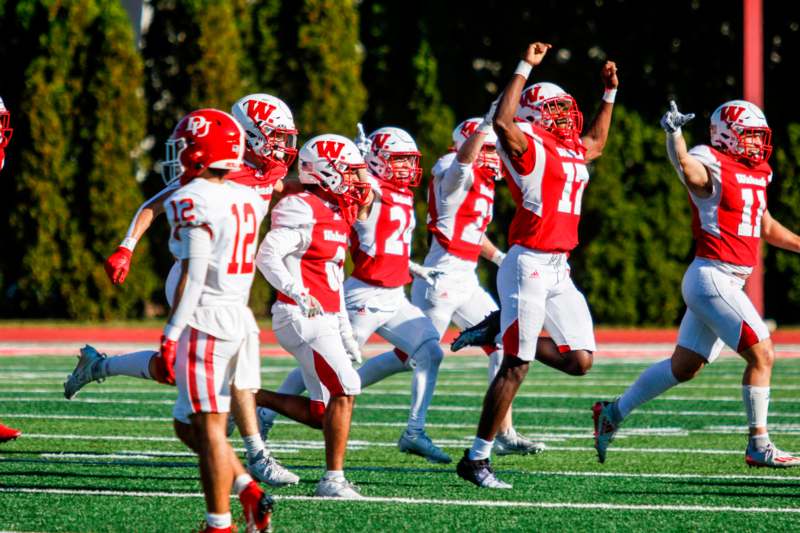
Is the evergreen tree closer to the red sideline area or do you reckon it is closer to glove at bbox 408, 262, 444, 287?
the red sideline area

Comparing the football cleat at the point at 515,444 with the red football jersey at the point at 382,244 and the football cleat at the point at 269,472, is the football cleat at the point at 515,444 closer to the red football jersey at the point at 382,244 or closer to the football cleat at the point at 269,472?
the red football jersey at the point at 382,244

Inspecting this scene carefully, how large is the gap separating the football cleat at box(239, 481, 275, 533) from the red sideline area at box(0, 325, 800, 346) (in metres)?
12.3

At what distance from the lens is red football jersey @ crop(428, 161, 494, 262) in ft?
30.8

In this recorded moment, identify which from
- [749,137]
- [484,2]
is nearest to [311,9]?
[484,2]

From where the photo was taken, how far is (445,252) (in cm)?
939

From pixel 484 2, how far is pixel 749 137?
653 inches

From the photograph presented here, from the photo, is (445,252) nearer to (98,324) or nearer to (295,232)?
(295,232)

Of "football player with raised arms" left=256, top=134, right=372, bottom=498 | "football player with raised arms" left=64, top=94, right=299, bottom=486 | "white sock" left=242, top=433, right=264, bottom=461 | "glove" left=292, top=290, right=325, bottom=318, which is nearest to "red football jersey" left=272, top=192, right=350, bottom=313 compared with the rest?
"football player with raised arms" left=256, top=134, right=372, bottom=498

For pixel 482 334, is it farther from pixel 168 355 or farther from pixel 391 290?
pixel 168 355

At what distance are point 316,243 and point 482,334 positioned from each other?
155 cm

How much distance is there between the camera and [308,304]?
6.59 metres

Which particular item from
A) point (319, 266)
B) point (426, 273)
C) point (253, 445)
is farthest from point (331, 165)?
point (426, 273)

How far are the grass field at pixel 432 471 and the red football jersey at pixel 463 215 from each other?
1.24 metres

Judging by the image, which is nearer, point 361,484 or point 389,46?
point 361,484
